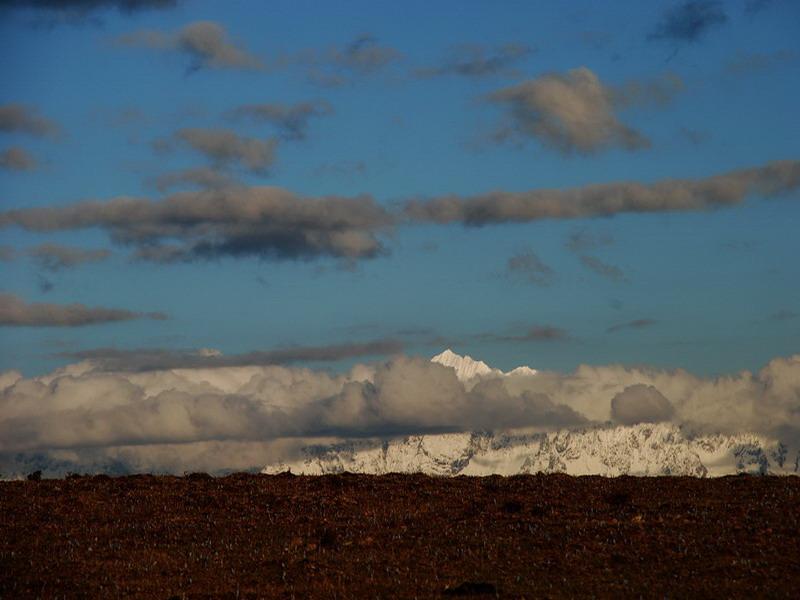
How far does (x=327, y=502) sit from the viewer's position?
173 ft

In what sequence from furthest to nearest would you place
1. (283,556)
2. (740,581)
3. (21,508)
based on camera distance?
(21,508), (283,556), (740,581)

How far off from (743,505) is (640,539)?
6960 mm

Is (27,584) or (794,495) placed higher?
(794,495)

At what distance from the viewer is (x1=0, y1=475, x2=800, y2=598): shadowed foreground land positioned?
39.0 m

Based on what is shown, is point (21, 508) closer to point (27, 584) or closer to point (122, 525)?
point (122, 525)

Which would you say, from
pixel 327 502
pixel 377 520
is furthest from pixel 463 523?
pixel 327 502

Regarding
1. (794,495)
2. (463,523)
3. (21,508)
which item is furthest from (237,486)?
(794,495)

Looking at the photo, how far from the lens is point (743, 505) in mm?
47938

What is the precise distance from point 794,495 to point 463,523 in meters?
13.2

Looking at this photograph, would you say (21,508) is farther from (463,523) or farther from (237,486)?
(463,523)

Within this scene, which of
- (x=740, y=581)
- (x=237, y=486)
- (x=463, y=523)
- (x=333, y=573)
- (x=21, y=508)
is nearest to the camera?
(x=740, y=581)

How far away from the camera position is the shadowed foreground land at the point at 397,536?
38969 millimetres

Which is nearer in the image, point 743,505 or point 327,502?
point 743,505

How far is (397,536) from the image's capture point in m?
45.7
